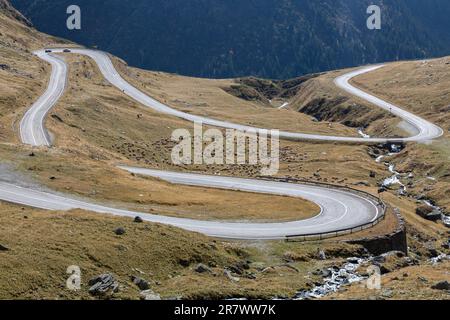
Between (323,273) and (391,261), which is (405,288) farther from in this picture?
(391,261)

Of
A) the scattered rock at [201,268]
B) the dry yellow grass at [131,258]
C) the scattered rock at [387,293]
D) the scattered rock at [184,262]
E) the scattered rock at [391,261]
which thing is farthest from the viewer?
the scattered rock at [391,261]

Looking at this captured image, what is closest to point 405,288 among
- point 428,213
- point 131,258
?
point 131,258

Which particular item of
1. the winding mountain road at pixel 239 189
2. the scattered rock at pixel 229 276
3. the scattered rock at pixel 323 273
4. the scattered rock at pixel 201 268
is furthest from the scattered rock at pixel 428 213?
the scattered rock at pixel 201 268

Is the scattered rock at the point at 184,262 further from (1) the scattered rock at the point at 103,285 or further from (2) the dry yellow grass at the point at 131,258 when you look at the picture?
(1) the scattered rock at the point at 103,285

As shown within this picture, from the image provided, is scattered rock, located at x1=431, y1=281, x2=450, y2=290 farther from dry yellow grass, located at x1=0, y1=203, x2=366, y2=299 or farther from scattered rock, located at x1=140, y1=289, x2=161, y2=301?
scattered rock, located at x1=140, y1=289, x2=161, y2=301

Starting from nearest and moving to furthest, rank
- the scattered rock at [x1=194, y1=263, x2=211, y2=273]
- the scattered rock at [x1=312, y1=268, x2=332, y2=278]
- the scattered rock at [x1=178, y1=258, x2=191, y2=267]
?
the scattered rock at [x1=194, y1=263, x2=211, y2=273]
the scattered rock at [x1=178, y1=258, x2=191, y2=267]
the scattered rock at [x1=312, y1=268, x2=332, y2=278]

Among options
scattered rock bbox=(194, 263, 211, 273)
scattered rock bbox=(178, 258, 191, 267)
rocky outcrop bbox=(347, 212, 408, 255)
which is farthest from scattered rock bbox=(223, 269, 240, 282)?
rocky outcrop bbox=(347, 212, 408, 255)
